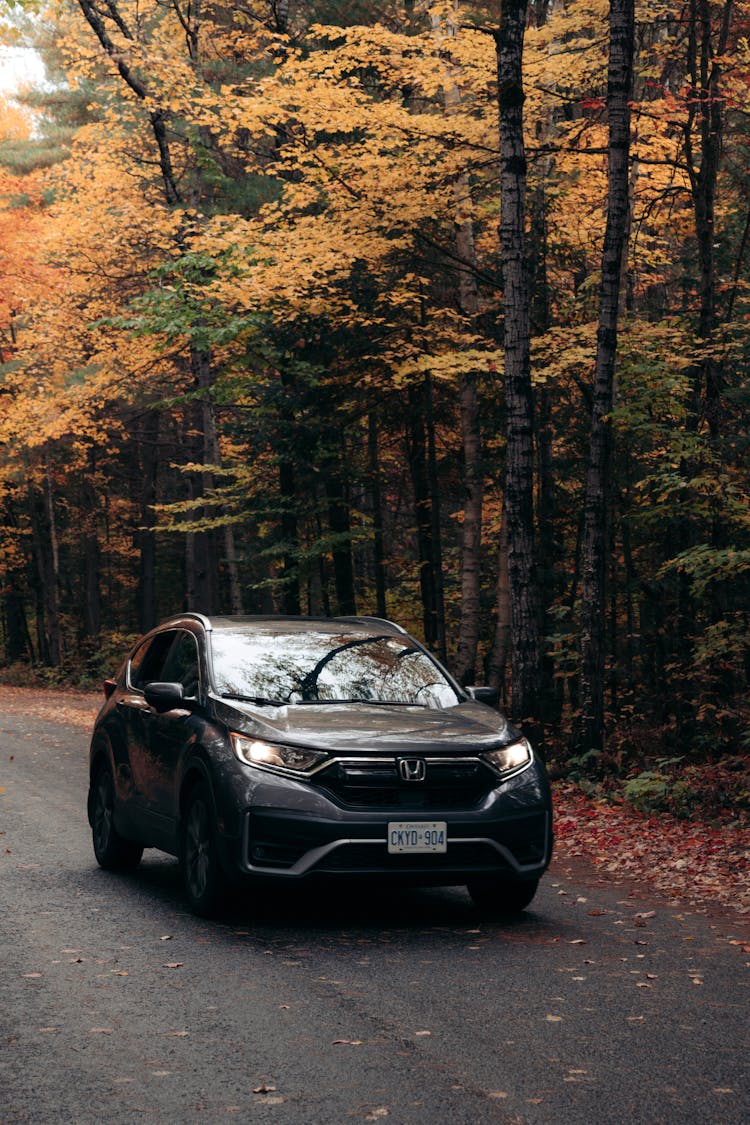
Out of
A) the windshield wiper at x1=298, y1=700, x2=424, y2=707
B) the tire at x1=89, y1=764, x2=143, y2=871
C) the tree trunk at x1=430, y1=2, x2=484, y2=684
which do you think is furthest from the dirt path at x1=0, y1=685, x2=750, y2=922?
the tree trunk at x1=430, y1=2, x2=484, y2=684

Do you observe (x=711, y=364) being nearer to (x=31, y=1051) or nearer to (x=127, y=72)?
(x=127, y=72)

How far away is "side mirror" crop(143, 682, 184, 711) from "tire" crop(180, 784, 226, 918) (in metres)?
0.62

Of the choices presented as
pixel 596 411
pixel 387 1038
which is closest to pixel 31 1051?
pixel 387 1038

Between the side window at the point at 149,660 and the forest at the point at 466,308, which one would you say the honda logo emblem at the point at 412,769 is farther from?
the forest at the point at 466,308

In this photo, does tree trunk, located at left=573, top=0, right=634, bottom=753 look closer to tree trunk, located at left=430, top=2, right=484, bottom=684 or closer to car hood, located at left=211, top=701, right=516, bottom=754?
tree trunk, located at left=430, top=2, right=484, bottom=684

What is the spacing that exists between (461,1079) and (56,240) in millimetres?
27289

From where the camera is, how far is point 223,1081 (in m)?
5.02

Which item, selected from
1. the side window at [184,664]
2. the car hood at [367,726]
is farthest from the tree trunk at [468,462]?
the car hood at [367,726]

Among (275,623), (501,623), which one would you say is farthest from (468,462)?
(275,623)

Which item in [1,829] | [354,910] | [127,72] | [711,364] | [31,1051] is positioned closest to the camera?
[31,1051]

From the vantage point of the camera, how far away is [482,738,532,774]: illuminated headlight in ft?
26.6

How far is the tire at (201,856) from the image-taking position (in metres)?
8.01

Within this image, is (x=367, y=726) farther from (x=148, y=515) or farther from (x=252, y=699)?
(x=148, y=515)

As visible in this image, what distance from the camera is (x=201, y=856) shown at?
826 centimetres
